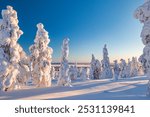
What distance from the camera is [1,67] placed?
29.4 metres

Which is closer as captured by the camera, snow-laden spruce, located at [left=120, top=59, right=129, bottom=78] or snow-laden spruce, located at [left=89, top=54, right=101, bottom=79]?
snow-laden spruce, located at [left=89, top=54, right=101, bottom=79]

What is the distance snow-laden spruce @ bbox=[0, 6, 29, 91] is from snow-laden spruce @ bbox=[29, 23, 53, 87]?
8128mm

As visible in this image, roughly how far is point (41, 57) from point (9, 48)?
10.9m

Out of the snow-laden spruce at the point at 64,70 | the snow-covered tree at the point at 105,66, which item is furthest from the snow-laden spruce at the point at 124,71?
the snow-laden spruce at the point at 64,70

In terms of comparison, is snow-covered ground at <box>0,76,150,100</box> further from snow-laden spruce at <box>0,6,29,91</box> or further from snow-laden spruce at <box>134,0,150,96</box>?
snow-laden spruce at <box>134,0,150,96</box>

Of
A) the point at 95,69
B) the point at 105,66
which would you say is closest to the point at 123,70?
the point at 105,66

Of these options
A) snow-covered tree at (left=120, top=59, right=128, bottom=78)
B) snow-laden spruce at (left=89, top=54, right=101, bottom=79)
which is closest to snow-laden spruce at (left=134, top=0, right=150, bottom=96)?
snow-laden spruce at (left=89, top=54, right=101, bottom=79)

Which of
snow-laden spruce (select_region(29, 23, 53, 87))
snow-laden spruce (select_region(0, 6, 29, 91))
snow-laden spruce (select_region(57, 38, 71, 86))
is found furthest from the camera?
→ snow-laden spruce (select_region(57, 38, 71, 86))

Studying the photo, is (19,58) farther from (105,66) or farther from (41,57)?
(105,66)

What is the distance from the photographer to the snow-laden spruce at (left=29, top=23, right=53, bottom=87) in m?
40.7

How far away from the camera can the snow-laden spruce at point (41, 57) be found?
4072cm

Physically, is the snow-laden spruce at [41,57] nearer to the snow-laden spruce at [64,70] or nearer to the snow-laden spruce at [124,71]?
the snow-laden spruce at [64,70]

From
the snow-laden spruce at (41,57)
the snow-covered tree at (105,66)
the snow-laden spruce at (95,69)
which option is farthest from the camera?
the snow-covered tree at (105,66)

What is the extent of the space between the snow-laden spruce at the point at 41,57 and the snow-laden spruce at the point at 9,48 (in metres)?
8.13
